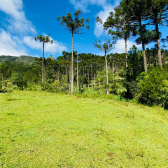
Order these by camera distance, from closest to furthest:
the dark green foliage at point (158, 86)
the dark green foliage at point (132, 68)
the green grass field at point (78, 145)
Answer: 1. the green grass field at point (78, 145)
2. the dark green foliage at point (158, 86)
3. the dark green foliage at point (132, 68)

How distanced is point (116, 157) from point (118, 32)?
13023mm

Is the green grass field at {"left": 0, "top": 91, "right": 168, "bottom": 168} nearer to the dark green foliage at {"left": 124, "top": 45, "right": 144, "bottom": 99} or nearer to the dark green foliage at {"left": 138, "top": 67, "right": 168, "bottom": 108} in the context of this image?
the dark green foliage at {"left": 138, "top": 67, "right": 168, "bottom": 108}

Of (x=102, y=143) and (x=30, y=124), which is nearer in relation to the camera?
(x=102, y=143)

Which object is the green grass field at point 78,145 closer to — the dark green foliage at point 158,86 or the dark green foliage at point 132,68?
the dark green foliage at point 158,86

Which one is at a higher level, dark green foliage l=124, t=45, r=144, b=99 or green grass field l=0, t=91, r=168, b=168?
dark green foliage l=124, t=45, r=144, b=99

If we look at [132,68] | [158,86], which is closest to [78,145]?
[158,86]

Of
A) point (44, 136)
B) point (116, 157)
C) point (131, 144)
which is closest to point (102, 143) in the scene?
point (116, 157)

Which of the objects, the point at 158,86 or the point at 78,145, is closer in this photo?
the point at 78,145

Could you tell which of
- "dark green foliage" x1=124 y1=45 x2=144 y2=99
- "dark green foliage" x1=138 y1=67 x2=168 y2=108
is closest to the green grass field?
"dark green foliage" x1=138 y1=67 x2=168 y2=108

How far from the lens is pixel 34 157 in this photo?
7.63ft

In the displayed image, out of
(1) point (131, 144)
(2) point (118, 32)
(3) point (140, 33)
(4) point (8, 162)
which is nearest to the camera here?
(4) point (8, 162)

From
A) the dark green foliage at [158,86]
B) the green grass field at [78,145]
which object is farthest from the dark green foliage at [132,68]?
the green grass field at [78,145]

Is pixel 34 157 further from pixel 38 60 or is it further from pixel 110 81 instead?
pixel 38 60

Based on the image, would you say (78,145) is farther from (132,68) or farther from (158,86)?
(132,68)
